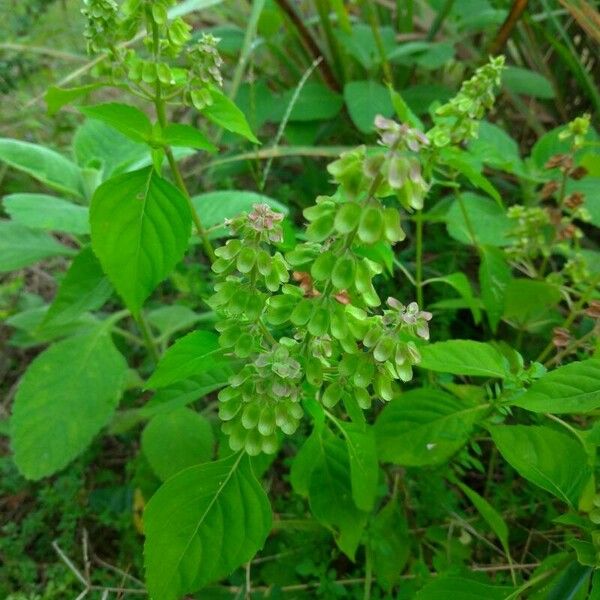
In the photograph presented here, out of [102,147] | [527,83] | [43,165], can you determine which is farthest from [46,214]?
[527,83]

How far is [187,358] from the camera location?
0.70 m

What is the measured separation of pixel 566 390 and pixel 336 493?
0.35 metres

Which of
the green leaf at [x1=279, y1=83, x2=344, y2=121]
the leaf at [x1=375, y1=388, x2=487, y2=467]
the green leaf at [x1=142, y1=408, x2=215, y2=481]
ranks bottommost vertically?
the green leaf at [x1=142, y1=408, x2=215, y2=481]

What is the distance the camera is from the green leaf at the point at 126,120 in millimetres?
760

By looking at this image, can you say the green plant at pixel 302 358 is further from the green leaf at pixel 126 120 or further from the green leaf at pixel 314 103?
the green leaf at pixel 314 103

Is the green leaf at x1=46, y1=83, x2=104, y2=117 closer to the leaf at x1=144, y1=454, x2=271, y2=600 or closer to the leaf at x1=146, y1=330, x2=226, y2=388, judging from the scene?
the leaf at x1=146, y1=330, x2=226, y2=388

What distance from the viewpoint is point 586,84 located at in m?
1.67

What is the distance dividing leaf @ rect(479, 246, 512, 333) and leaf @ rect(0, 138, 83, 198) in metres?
0.77

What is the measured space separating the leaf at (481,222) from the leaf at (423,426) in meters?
0.47

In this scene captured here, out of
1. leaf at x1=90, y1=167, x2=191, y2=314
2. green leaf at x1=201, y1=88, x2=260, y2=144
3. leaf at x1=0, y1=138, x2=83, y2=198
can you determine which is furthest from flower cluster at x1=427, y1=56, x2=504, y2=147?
leaf at x1=0, y1=138, x2=83, y2=198

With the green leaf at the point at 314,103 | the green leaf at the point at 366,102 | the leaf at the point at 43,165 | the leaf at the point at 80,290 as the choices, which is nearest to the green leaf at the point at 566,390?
the leaf at the point at 80,290

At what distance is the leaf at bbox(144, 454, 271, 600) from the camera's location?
69 centimetres

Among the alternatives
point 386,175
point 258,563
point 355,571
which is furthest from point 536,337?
point 386,175

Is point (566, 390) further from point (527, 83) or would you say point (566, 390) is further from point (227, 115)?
point (527, 83)
